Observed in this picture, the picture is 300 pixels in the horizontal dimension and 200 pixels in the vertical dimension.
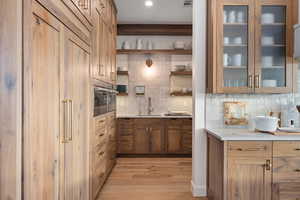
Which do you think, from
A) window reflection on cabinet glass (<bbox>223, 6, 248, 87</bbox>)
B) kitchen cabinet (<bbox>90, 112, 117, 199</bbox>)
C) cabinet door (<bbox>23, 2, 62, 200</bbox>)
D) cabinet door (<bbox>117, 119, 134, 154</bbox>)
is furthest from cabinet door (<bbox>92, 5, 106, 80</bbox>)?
cabinet door (<bbox>117, 119, 134, 154</bbox>)

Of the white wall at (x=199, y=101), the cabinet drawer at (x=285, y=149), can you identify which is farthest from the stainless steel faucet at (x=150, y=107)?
the cabinet drawer at (x=285, y=149)

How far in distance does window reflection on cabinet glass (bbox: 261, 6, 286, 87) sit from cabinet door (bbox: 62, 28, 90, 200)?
206 centimetres

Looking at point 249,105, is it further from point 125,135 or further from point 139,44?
point 139,44

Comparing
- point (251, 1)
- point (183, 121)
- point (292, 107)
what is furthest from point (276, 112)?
point (183, 121)

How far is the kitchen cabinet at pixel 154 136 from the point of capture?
5.12m

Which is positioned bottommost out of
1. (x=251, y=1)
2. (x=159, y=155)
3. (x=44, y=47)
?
(x=159, y=155)

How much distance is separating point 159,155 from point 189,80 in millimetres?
1877

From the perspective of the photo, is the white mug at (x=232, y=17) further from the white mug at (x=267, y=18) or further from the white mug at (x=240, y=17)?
the white mug at (x=267, y=18)

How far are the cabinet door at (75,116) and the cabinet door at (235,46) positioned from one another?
152 cm

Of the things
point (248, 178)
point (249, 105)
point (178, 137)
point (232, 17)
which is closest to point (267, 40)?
point (232, 17)

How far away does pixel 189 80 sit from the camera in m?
5.66

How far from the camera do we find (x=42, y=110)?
4.79 ft

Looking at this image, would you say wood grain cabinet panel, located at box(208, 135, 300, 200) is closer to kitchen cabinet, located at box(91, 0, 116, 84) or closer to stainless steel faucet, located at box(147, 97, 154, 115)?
kitchen cabinet, located at box(91, 0, 116, 84)

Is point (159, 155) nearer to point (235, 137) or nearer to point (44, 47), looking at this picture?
point (235, 137)
